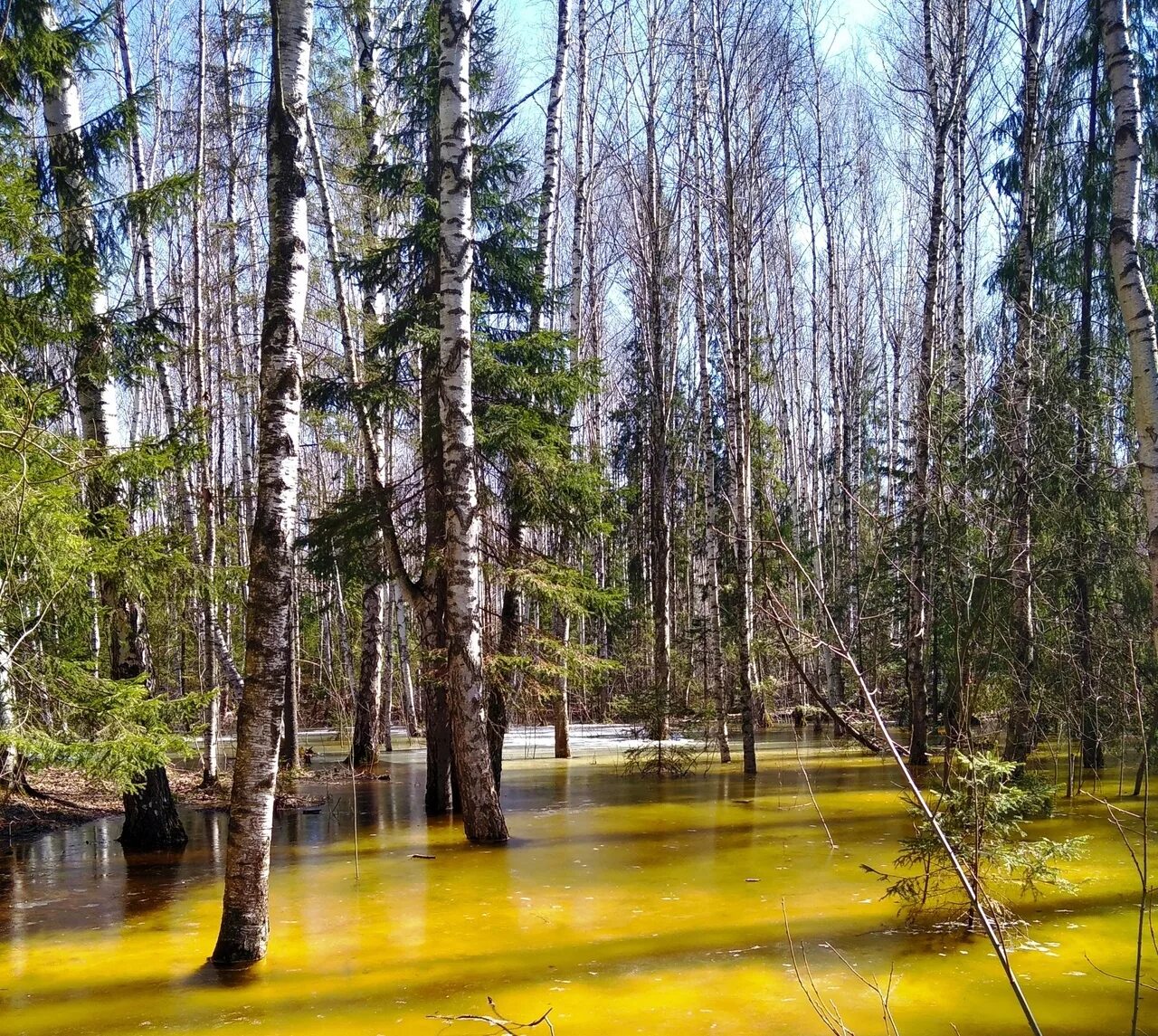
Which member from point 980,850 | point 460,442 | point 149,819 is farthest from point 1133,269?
point 149,819

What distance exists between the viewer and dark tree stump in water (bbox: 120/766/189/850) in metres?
9.41

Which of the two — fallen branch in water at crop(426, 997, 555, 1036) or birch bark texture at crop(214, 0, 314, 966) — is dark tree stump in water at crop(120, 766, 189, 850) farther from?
fallen branch in water at crop(426, 997, 555, 1036)

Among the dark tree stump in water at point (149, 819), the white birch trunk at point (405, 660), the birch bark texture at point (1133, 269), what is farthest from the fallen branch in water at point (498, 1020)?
the white birch trunk at point (405, 660)

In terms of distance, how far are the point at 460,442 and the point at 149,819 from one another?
491 cm

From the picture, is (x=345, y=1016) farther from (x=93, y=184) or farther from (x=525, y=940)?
(x=93, y=184)

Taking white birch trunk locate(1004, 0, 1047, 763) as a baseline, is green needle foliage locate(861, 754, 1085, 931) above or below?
below

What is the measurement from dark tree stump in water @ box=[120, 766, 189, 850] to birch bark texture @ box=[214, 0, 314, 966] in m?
4.32

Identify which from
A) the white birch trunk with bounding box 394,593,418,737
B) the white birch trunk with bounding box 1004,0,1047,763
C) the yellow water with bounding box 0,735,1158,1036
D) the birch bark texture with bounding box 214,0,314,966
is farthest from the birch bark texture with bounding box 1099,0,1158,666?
the white birch trunk with bounding box 394,593,418,737

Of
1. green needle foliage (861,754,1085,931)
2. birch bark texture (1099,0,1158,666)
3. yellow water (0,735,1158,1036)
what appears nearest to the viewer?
yellow water (0,735,1158,1036)

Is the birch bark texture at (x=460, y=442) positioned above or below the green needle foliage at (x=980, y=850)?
above

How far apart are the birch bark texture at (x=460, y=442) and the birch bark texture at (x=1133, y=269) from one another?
17.8 feet

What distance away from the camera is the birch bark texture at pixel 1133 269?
20.1 feet

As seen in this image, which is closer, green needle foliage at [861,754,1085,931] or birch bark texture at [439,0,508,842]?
green needle foliage at [861,754,1085,931]

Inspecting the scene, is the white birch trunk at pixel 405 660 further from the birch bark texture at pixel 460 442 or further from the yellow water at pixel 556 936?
the birch bark texture at pixel 460 442
